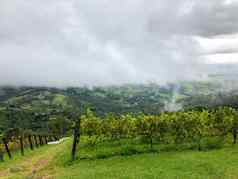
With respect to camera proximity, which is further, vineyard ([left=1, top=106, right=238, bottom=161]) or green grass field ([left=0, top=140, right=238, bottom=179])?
vineyard ([left=1, top=106, right=238, bottom=161])

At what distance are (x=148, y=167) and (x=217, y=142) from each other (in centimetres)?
2739

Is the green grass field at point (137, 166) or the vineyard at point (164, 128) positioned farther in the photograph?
the vineyard at point (164, 128)

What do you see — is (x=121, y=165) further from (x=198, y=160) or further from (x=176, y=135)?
(x=176, y=135)

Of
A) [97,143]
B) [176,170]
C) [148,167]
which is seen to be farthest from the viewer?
[97,143]

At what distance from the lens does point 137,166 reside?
52219mm

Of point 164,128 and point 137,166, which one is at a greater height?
point 164,128

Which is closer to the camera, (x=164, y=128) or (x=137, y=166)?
(x=137, y=166)

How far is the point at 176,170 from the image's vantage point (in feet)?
157

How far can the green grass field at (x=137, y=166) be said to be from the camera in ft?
150

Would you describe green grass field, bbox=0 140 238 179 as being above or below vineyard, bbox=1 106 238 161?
below

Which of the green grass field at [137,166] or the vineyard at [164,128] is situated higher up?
the vineyard at [164,128]

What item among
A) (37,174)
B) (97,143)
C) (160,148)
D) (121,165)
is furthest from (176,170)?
(97,143)

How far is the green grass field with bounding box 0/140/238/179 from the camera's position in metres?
45.8

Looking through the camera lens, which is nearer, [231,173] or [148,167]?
[231,173]
